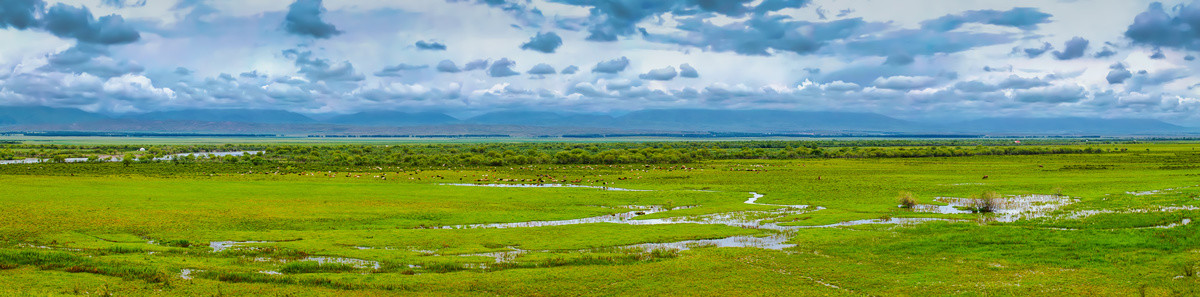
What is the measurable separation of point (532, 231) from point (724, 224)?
31.4 feet

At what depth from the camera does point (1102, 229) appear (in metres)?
29.1

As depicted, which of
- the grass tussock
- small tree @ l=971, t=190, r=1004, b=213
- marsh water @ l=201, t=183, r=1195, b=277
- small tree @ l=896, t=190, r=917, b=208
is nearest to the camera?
the grass tussock

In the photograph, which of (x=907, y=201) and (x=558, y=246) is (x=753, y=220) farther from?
(x=558, y=246)

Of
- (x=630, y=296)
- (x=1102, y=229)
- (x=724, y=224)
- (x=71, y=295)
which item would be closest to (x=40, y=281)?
(x=71, y=295)

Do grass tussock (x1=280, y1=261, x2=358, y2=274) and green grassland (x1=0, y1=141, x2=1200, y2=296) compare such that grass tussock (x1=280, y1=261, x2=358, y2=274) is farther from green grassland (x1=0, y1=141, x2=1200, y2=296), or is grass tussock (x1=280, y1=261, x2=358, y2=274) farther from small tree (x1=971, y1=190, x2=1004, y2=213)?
small tree (x1=971, y1=190, x2=1004, y2=213)

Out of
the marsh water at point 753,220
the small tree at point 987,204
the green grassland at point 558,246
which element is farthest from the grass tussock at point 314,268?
the small tree at point 987,204

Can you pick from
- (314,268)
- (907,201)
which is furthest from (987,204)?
(314,268)

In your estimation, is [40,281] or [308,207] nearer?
[40,281]

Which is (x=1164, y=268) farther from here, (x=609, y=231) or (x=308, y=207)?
(x=308, y=207)

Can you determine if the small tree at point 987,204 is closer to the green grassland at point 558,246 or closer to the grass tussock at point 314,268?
the green grassland at point 558,246

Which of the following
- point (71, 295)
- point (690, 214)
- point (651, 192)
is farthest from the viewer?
point (651, 192)

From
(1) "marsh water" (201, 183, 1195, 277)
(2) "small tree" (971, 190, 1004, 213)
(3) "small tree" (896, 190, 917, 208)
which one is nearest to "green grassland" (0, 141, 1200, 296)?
(1) "marsh water" (201, 183, 1195, 277)

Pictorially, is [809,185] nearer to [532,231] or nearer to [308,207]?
[532,231]

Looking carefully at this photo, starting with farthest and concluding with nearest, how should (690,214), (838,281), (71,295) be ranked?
1. (690,214)
2. (838,281)
3. (71,295)
